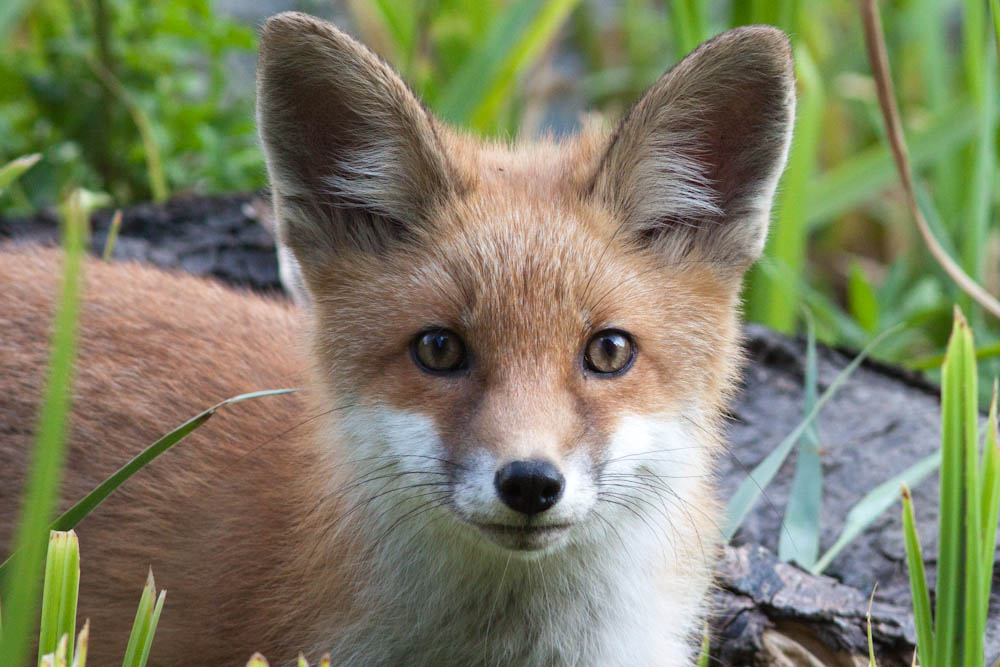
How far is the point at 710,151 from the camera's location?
12.1 ft

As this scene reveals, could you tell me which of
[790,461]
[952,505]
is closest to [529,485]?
[952,505]

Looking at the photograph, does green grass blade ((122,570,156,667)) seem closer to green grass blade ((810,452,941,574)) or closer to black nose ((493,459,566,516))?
black nose ((493,459,566,516))

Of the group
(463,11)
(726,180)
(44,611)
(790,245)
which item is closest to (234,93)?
(463,11)

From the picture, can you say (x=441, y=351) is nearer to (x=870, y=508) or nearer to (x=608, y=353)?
(x=608, y=353)

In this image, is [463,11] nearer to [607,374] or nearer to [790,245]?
[790,245]

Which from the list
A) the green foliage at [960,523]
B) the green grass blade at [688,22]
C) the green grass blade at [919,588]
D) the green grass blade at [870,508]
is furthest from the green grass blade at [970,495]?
the green grass blade at [688,22]

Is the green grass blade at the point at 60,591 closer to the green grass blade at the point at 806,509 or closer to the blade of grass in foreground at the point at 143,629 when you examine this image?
the blade of grass in foreground at the point at 143,629

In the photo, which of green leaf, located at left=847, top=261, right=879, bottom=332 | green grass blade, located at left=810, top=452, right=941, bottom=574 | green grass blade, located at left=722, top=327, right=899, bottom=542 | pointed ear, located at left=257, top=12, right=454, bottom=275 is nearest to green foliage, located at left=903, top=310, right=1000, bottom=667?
green grass blade, located at left=722, top=327, right=899, bottom=542

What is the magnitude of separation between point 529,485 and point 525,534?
238 mm

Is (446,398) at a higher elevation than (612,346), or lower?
lower

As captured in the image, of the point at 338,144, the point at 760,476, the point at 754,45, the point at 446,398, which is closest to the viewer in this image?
the point at 446,398

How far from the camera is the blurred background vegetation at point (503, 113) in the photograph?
6.23 m

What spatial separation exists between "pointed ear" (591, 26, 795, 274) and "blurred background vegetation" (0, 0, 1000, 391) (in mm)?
1311

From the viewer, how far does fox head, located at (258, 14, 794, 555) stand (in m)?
3.08
